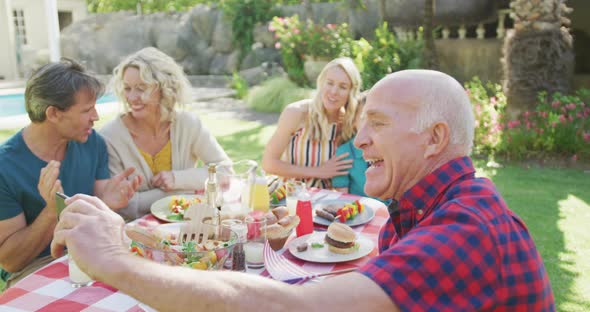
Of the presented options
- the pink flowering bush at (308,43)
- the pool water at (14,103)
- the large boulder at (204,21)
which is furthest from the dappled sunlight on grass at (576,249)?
the large boulder at (204,21)

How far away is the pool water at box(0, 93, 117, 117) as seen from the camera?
12070 millimetres

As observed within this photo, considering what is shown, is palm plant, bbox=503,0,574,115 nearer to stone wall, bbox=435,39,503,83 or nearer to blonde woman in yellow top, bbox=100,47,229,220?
stone wall, bbox=435,39,503,83

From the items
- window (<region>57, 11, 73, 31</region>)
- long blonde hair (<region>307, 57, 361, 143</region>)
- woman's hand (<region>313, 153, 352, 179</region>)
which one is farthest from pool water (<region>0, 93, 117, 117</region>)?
window (<region>57, 11, 73, 31</region>)

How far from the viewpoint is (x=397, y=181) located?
1.41 meters

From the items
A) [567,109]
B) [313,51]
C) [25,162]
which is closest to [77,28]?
[313,51]

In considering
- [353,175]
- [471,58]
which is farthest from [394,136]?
[471,58]

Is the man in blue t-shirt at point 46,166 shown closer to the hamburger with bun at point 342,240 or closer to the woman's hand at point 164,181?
the woman's hand at point 164,181

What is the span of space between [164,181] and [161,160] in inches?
12.3

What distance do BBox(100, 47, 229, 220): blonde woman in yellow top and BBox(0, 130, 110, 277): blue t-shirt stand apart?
1.09ft

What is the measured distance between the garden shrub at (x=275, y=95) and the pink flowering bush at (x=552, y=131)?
188 inches

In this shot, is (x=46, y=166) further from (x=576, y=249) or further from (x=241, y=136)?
(x=241, y=136)

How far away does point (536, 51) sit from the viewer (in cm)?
703

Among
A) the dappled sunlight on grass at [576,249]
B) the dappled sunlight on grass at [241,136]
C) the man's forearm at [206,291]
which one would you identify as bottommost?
the dappled sunlight on grass at [576,249]

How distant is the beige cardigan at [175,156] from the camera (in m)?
2.85
